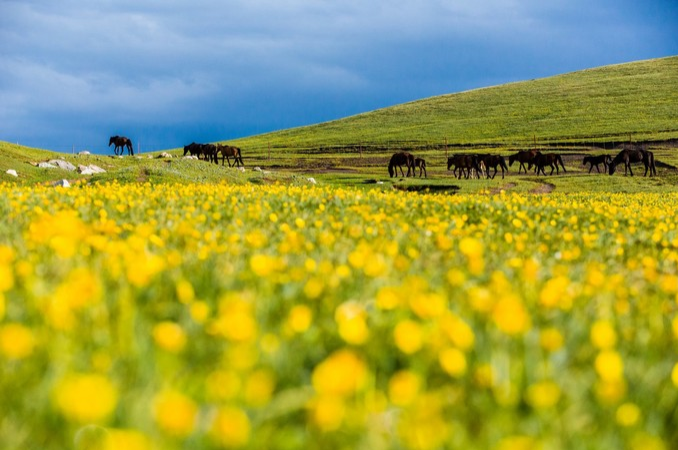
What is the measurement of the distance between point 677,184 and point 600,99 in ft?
262

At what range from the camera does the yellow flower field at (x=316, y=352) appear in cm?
221

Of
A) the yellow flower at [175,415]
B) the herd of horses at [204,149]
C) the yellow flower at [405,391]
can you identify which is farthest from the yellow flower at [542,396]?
the herd of horses at [204,149]

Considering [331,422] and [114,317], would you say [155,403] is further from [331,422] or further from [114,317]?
[114,317]

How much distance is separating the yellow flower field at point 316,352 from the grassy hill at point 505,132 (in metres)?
31.5

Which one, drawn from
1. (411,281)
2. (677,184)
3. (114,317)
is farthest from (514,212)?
(677,184)

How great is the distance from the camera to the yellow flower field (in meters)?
2.21

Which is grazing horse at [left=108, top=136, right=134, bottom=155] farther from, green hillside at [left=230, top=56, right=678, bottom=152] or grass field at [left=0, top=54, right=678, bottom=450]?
grass field at [left=0, top=54, right=678, bottom=450]

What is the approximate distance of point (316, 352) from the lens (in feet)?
10.6

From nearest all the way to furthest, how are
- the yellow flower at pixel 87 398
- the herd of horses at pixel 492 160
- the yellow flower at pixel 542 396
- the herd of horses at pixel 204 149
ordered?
the yellow flower at pixel 87 398 → the yellow flower at pixel 542 396 → the herd of horses at pixel 492 160 → the herd of horses at pixel 204 149

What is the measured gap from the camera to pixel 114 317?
3.51 meters

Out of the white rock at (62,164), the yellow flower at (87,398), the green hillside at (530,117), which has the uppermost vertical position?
the green hillside at (530,117)

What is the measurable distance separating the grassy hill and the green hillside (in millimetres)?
190

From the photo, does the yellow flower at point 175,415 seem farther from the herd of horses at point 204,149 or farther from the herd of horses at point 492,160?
the herd of horses at point 204,149

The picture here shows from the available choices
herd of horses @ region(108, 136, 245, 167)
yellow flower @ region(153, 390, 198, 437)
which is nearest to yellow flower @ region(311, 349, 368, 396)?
yellow flower @ region(153, 390, 198, 437)
